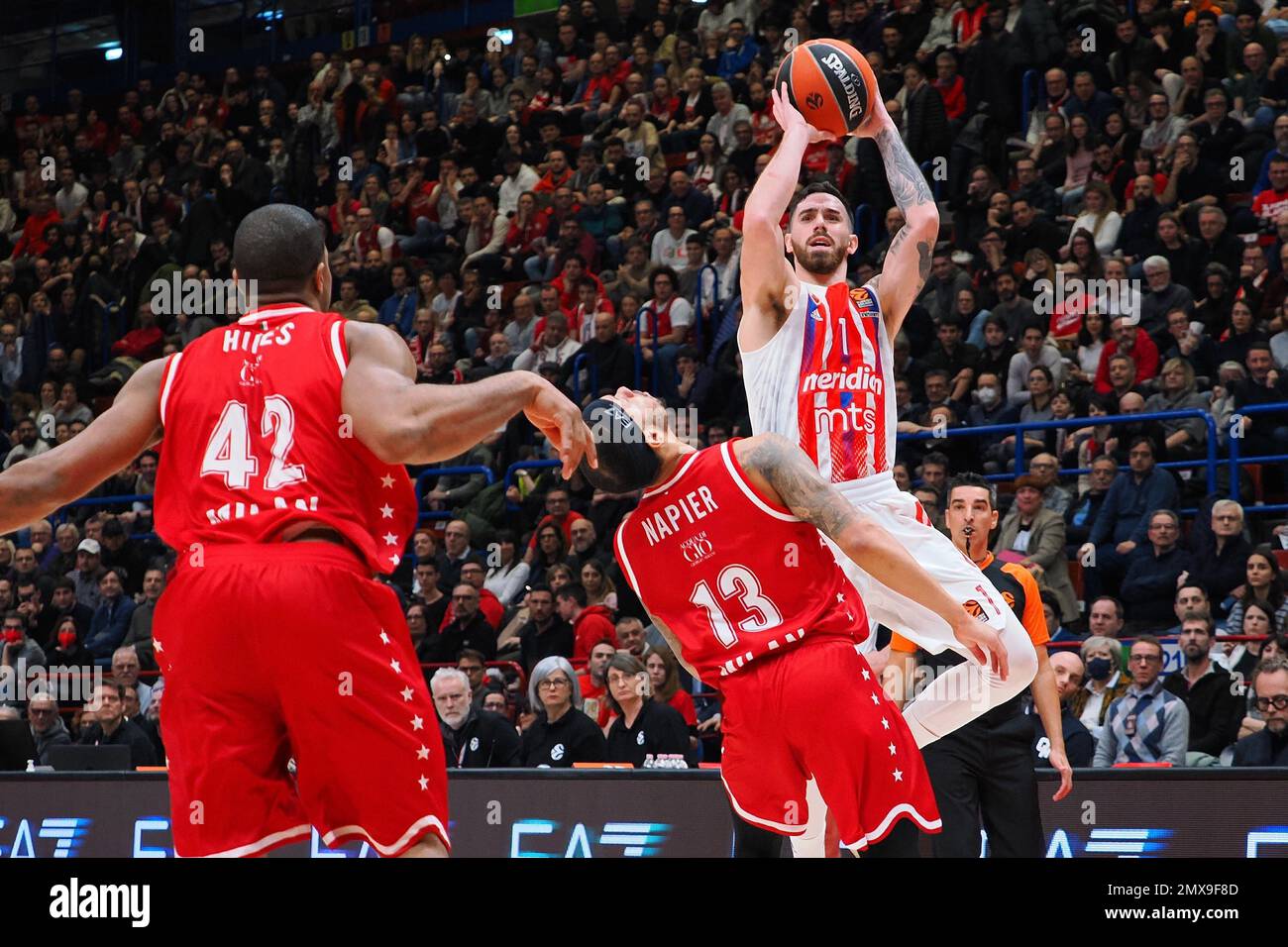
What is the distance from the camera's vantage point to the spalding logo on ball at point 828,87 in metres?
6.23

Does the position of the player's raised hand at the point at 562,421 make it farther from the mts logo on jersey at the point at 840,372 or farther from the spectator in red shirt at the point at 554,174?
the spectator in red shirt at the point at 554,174

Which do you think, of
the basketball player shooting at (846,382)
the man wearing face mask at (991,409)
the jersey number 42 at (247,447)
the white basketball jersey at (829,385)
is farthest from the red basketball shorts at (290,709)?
the man wearing face mask at (991,409)

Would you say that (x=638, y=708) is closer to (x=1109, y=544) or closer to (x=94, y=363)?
(x=1109, y=544)

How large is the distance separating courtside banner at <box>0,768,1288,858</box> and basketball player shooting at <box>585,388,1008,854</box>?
6.03 feet

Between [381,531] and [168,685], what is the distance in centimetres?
61

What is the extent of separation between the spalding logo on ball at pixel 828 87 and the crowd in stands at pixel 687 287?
3.23m

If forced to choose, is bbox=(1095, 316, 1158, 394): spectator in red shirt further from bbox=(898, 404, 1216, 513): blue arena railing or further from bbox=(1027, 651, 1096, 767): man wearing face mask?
bbox=(1027, 651, 1096, 767): man wearing face mask

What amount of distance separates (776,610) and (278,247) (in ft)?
5.86

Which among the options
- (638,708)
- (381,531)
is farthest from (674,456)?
(638,708)

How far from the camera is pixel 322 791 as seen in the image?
12.2 feet

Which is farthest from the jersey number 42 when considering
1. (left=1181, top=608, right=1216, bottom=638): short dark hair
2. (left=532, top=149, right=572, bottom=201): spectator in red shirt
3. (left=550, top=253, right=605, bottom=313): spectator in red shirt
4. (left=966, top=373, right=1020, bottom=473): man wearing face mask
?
(left=532, top=149, right=572, bottom=201): spectator in red shirt

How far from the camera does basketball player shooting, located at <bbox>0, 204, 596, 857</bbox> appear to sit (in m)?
3.71

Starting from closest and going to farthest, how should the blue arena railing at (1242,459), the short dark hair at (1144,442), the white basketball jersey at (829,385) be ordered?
the white basketball jersey at (829,385)
the blue arena railing at (1242,459)
the short dark hair at (1144,442)

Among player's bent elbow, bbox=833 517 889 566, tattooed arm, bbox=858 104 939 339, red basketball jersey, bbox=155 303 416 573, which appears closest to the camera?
Result: red basketball jersey, bbox=155 303 416 573
